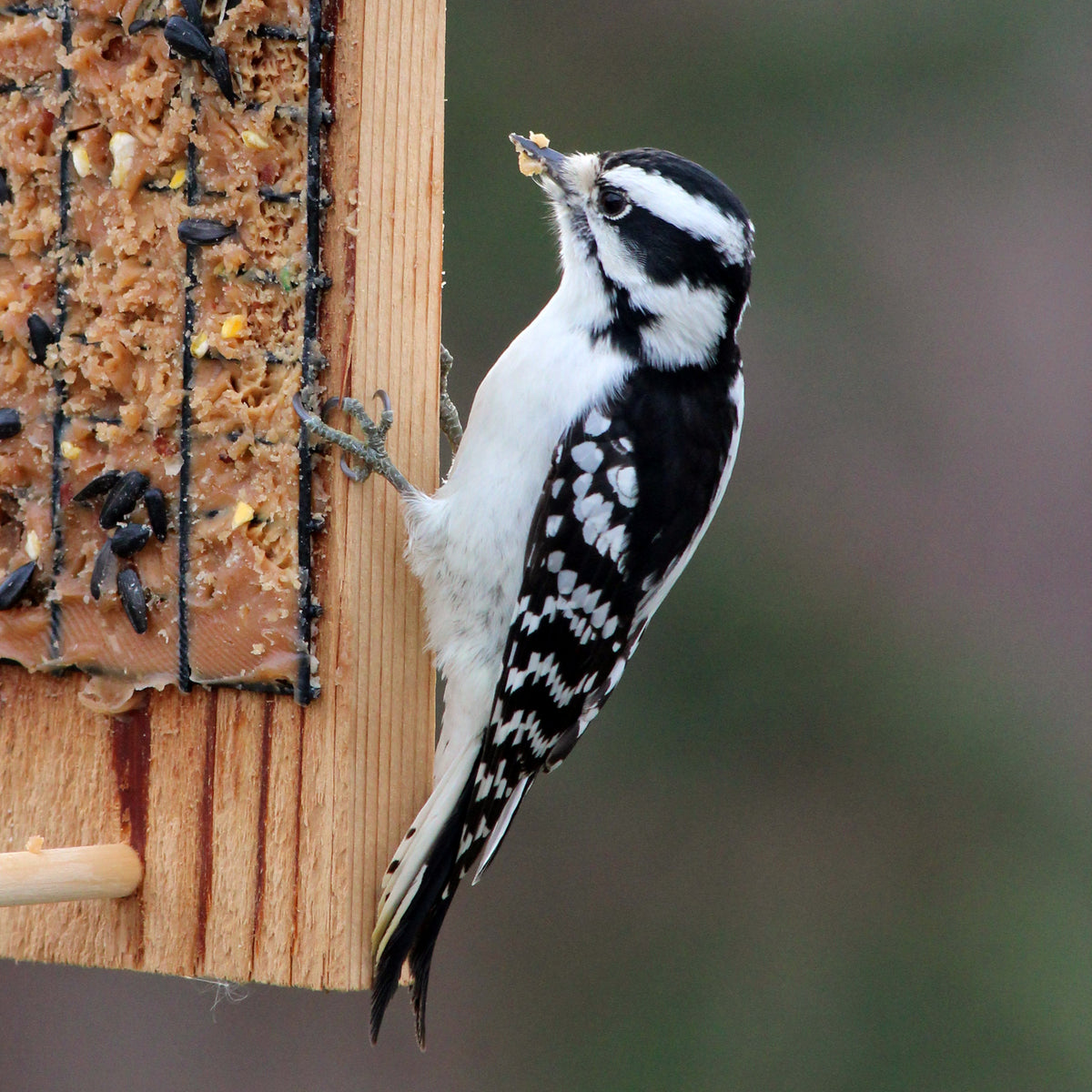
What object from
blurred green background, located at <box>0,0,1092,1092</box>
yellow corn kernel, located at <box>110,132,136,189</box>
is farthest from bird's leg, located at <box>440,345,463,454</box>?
blurred green background, located at <box>0,0,1092,1092</box>

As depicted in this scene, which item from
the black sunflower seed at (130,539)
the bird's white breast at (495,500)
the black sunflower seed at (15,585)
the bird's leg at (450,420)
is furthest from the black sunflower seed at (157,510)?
the bird's leg at (450,420)

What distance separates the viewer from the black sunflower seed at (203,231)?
2438 millimetres

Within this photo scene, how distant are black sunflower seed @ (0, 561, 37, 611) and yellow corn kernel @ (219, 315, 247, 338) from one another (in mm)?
545

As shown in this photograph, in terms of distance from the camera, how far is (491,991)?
5.48 metres

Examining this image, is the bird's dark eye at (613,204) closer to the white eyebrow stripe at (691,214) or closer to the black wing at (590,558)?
the white eyebrow stripe at (691,214)

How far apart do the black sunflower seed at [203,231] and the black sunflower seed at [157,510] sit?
0.41m

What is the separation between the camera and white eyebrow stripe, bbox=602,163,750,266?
2670mm

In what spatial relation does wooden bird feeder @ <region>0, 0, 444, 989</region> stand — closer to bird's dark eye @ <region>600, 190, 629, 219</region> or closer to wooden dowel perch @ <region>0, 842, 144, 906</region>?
wooden dowel perch @ <region>0, 842, 144, 906</region>

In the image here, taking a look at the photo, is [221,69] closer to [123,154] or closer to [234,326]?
[123,154]

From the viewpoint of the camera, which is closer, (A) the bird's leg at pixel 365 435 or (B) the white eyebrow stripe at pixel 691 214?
(A) the bird's leg at pixel 365 435

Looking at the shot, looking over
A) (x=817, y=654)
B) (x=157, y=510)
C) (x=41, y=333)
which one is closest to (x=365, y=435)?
(x=157, y=510)

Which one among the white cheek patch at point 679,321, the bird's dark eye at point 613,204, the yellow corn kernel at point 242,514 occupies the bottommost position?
the yellow corn kernel at point 242,514

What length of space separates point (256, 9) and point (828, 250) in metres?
3.32

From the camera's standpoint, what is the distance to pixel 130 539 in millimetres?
2508
